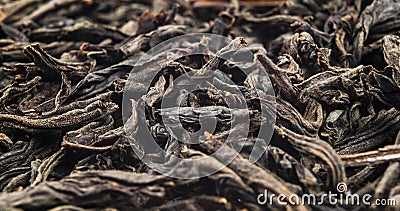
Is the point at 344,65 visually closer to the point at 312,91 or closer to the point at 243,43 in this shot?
the point at 312,91

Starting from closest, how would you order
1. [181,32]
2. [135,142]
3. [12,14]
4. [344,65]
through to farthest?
[135,142]
[344,65]
[181,32]
[12,14]

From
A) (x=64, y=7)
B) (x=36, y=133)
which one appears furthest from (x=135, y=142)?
(x=64, y=7)
